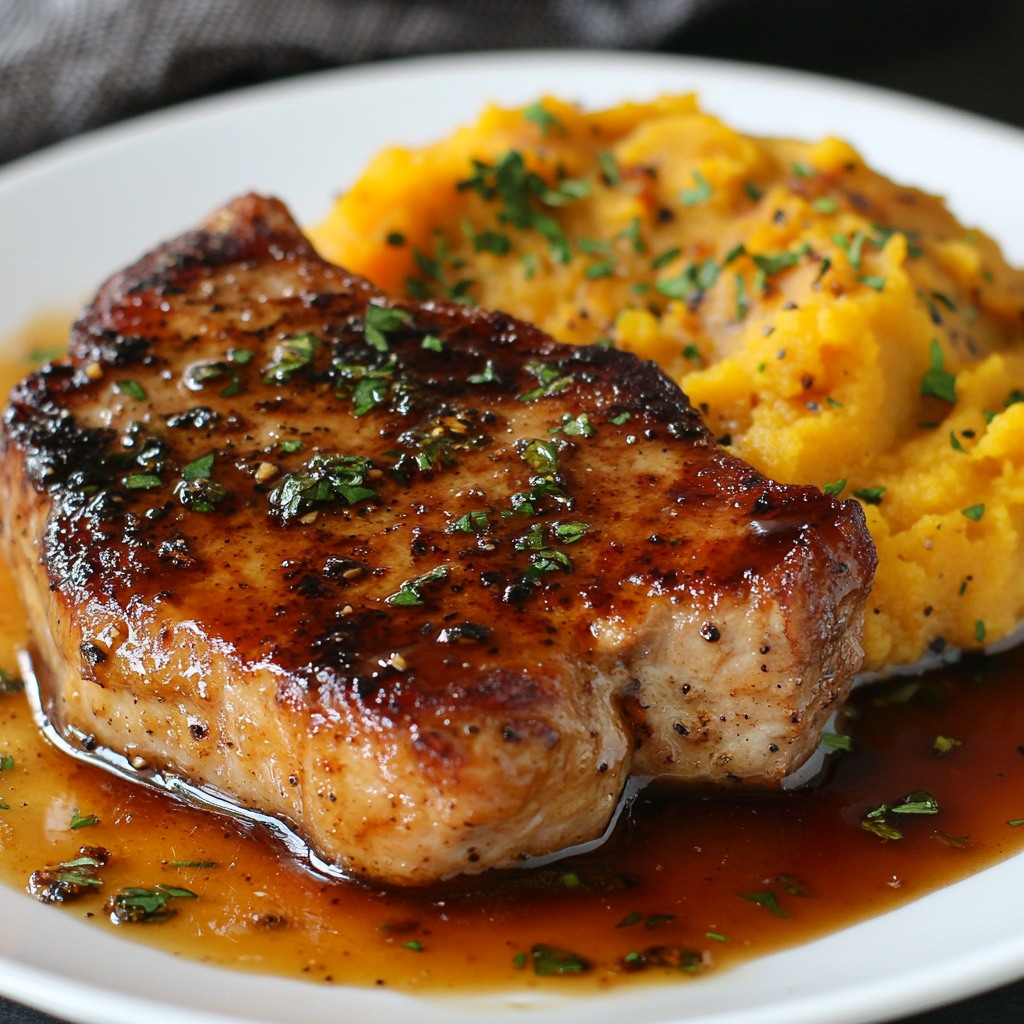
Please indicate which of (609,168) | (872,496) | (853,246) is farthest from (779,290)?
(609,168)

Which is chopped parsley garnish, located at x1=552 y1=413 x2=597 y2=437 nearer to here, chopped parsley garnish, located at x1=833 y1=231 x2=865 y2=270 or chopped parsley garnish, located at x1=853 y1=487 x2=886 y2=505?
chopped parsley garnish, located at x1=853 y1=487 x2=886 y2=505

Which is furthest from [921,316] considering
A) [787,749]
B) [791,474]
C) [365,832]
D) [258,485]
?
[365,832]

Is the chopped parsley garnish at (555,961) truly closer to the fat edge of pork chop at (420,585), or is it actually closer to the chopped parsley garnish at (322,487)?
the fat edge of pork chop at (420,585)

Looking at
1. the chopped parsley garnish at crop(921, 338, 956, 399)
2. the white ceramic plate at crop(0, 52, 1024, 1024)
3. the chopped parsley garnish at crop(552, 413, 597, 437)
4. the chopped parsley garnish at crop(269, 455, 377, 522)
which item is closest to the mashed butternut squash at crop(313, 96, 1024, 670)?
the chopped parsley garnish at crop(921, 338, 956, 399)

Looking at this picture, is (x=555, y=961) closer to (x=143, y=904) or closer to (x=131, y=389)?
(x=143, y=904)

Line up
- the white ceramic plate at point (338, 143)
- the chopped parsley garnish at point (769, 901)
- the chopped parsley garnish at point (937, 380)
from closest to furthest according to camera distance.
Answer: the chopped parsley garnish at point (769, 901)
the chopped parsley garnish at point (937, 380)
the white ceramic plate at point (338, 143)

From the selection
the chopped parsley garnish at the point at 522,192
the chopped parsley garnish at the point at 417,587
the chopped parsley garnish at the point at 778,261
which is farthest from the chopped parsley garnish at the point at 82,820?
the chopped parsley garnish at the point at 778,261
